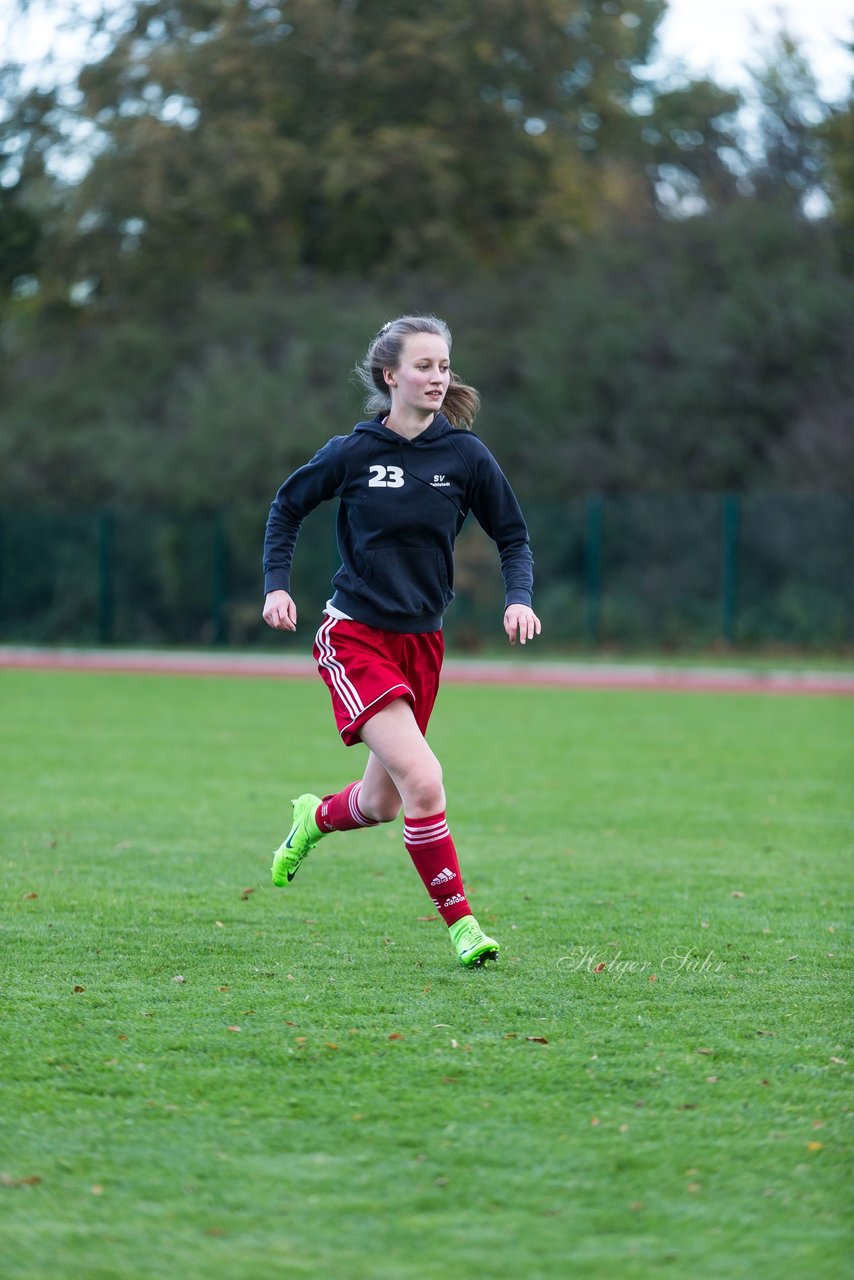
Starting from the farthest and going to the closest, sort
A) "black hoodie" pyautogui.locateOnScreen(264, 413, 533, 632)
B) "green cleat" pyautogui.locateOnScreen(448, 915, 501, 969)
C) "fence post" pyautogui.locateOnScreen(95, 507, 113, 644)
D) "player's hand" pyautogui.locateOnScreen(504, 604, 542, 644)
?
"fence post" pyautogui.locateOnScreen(95, 507, 113, 644)
"black hoodie" pyautogui.locateOnScreen(264, 413, 533, 632)
"player's hand" pyautogui.locateOnScreen(504, 604, 542, 644)
"green cleat" pyautogui.locateOnScreen(448, 915, 501, 969)

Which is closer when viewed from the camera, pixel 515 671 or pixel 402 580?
pixel 402 580

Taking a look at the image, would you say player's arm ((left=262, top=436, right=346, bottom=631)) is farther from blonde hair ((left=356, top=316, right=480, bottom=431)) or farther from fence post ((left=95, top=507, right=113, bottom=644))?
fence post ((left=95, top=507, right=113, bottom=644))

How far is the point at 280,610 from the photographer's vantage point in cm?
562

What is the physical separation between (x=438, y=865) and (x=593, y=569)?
21504 mm

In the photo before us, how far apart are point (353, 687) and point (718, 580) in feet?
69.5

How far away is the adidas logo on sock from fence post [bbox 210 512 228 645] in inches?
925

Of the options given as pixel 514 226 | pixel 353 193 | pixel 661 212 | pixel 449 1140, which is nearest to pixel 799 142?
pixel 661 212

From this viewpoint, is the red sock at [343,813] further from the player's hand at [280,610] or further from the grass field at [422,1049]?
the player's hand at [280,610]

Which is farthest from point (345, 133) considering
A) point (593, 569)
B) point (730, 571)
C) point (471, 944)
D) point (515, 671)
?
point (471, 944)

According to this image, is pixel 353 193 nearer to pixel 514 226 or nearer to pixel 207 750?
pixel 514 226

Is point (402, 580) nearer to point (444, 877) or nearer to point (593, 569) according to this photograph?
point (444, 877)

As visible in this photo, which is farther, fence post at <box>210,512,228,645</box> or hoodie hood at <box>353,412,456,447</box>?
fence post at <box>210,512,228,645</box>

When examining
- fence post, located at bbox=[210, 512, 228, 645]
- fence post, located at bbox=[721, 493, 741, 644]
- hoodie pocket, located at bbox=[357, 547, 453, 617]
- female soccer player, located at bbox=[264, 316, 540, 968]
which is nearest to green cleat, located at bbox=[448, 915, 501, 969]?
female soccer player, located at bbox=[264, 316, 540, 968]

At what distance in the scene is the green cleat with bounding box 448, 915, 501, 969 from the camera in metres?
5.35
